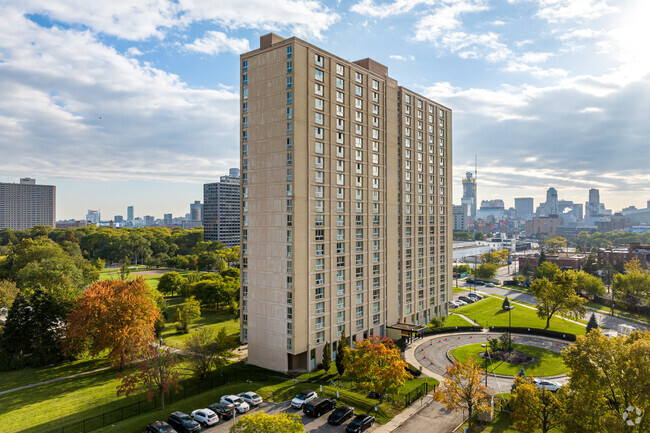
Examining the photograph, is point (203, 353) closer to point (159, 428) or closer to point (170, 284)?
point (159, 428)

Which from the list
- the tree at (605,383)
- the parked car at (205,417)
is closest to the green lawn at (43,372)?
the parked car at (205,417)

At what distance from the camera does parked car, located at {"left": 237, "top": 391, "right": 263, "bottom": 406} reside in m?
44.0

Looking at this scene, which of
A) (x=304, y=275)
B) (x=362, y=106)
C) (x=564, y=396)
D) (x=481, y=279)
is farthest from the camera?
(x=481, y=279)

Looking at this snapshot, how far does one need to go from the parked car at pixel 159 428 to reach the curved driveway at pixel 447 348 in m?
36.3

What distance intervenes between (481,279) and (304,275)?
366 feet

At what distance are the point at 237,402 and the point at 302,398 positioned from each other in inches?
293

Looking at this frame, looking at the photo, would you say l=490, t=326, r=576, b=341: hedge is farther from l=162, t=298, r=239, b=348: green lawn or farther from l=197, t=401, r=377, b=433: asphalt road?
l=162, t=298, r=239, b=348: green lawn

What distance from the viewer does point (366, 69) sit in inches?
2717

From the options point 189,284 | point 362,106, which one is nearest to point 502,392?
point 362,106

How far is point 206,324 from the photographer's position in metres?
83.3

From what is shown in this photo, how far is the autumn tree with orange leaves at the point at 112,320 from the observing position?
52688 mm

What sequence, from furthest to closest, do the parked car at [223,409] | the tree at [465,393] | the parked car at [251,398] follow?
1. the parked car at [251,398]
2. the parked car at [223,409]
3. the tree at [465,393]

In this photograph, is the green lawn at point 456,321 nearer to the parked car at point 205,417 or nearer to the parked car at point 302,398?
the parked car at point 302,398

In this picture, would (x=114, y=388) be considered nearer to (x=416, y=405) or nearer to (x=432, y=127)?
(x=416, y=405)
